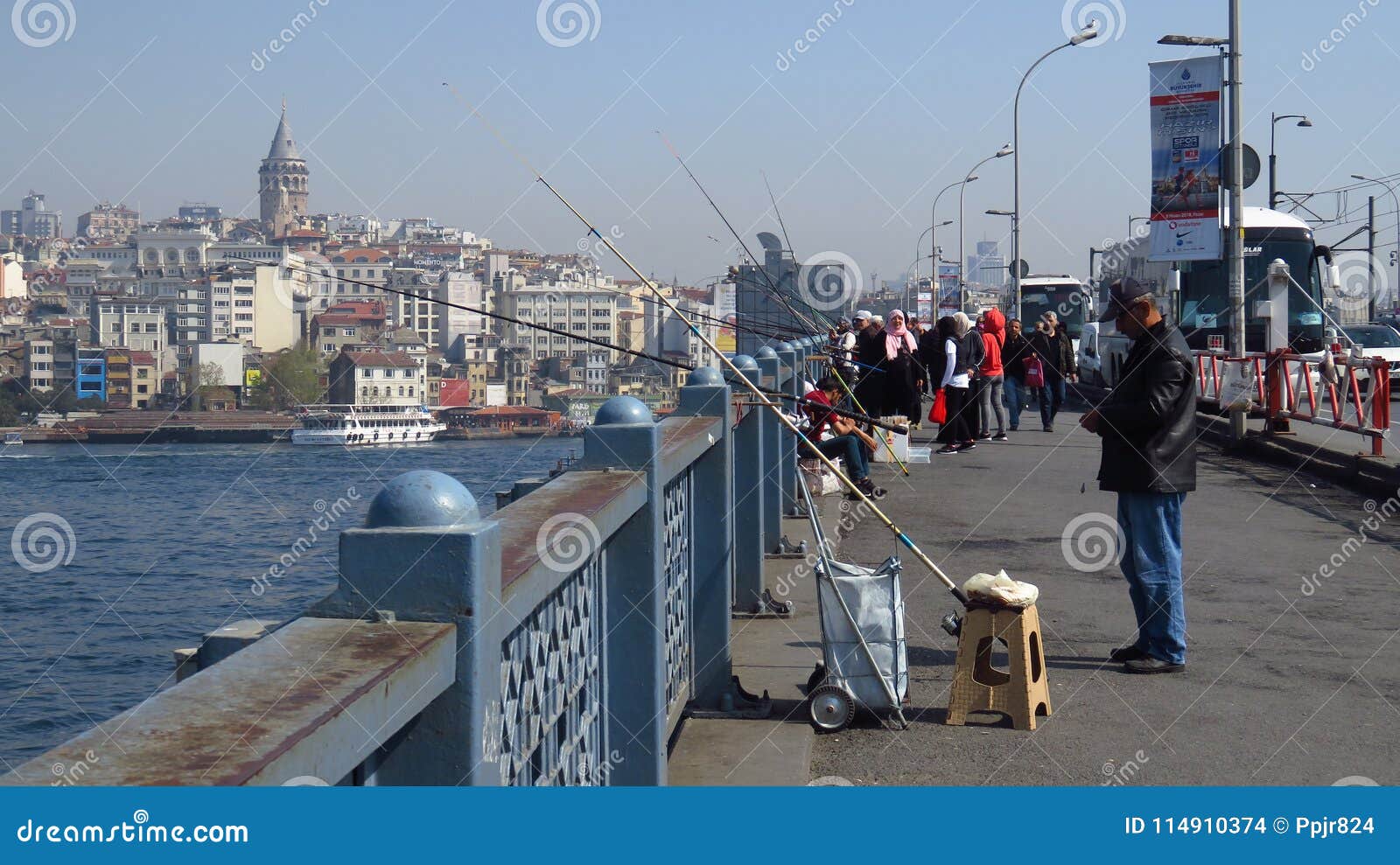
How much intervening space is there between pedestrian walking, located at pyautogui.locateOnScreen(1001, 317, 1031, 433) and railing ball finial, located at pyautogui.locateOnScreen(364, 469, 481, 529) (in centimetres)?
1849

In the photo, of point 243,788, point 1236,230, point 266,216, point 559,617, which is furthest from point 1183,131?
point 243,788

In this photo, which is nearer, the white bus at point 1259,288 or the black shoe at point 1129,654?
the black shoe at point 1129,654

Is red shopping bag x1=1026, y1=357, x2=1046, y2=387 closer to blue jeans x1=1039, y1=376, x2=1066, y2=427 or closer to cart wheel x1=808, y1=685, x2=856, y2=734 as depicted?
blue jeans x1=1039, y1=376, x2=1066, y2=427

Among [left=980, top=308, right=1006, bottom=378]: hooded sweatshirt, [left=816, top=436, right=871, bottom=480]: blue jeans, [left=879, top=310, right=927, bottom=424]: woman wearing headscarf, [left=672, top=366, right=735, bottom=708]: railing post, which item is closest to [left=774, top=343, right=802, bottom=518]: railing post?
[left=816, top=436, right=871, bottom=480]: blue jeans

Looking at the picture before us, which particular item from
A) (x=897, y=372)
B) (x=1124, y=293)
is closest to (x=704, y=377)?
(x=1124, y=293)

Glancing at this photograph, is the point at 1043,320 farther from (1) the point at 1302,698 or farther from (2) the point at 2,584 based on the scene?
(1) the point at 1302,698

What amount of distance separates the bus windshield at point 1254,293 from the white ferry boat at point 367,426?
54.5 ft

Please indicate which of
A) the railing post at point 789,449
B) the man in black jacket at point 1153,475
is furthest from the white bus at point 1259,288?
the man in black jacket at point 1153,475

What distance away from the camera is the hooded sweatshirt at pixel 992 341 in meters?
17.3

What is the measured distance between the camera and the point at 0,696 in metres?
9.11

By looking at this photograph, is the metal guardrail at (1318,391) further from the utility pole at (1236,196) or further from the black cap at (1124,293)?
the black cap at (1124,293)

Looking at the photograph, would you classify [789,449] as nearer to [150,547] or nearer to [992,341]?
[992,341]

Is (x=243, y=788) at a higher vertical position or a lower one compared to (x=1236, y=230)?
lower

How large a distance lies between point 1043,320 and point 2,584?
15.7m
